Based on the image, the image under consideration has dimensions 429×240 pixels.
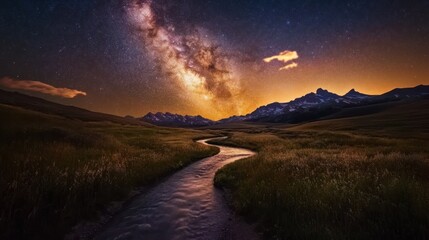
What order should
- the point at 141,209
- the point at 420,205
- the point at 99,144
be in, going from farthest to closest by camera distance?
the point at 99,144 → the point at 141,209 → the point at 420,205

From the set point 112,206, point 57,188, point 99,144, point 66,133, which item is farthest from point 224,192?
point 66,133

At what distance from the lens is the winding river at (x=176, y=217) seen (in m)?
7.50

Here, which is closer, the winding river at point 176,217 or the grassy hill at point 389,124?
the winding river at point 176,217

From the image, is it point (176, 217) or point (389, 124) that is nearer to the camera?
point (176, 217)

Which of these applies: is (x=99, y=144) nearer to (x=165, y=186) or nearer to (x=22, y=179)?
(x=165, y=186)

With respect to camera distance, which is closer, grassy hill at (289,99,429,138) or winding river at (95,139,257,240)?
winding river at (95,139,257,240)

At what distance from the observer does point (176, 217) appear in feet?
29.2

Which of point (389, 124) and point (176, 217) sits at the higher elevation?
point (176, 217)

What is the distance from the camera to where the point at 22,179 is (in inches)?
301

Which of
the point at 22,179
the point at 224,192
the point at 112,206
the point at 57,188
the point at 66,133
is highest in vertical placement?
the point at 66,133

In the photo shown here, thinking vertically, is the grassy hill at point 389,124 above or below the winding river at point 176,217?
below

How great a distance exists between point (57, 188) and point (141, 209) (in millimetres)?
3323

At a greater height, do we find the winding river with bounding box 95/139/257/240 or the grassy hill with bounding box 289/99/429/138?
the winding river with bounding box 95/139/257/240

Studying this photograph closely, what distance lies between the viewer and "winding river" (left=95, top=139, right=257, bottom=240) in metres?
7.50
